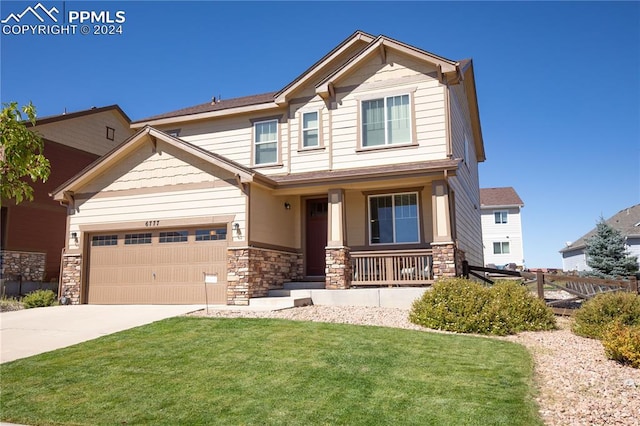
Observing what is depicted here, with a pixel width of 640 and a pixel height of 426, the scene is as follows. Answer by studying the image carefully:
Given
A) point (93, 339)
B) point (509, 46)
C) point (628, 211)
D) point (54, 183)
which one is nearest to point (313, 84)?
point (509, 46)

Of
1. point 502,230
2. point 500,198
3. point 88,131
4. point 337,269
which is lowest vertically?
point 337,269

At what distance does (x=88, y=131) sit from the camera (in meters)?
23.9

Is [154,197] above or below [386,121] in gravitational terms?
below

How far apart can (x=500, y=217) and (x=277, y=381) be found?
42.6 meters

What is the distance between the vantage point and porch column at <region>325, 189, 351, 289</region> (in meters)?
14.9

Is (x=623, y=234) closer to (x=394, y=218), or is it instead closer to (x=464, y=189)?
(x=464, y=189)

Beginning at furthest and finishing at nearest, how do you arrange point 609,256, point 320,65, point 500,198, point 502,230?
point 500,198 → point 502,230 → point 609,256 → point 320,65

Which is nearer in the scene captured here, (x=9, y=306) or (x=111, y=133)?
(x=9, y=306)

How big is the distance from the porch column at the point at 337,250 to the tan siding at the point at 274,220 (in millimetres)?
2002

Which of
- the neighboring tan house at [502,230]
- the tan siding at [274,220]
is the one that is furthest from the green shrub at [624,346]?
the neighboring tan house at [502,230]

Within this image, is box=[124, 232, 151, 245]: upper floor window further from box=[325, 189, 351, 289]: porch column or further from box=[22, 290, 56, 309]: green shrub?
box=[325, 189, 351, 289]: porch column

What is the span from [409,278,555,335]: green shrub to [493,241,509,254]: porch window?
118ft

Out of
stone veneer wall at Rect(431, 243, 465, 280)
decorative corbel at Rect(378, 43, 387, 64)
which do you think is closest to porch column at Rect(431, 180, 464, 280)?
stone veneer wall at Rect(431, 243, 465, 280)

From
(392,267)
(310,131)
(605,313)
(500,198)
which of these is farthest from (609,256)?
(500,198)
